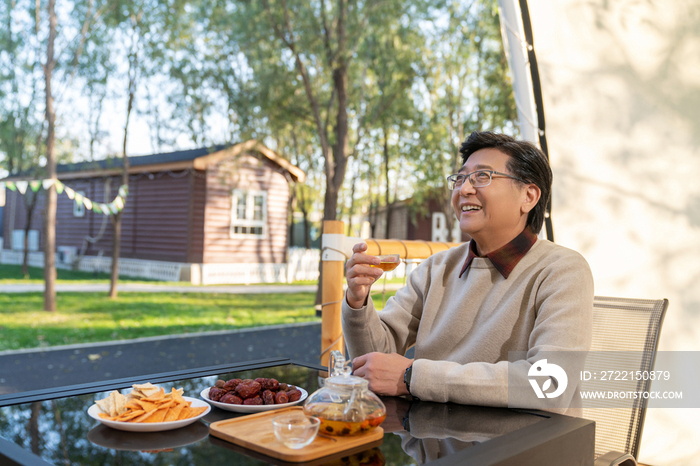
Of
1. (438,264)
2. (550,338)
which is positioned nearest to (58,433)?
(550,338)

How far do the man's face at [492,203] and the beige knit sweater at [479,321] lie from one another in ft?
0.36

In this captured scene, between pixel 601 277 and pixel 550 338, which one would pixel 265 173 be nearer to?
pixel 601 277

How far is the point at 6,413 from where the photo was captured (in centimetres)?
139

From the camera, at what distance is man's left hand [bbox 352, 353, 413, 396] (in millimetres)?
1710

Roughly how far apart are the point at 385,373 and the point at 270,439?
587 millimetres

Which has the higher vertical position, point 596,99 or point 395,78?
point 395,78

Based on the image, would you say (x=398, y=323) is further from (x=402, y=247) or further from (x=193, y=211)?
(x=193, y=211)

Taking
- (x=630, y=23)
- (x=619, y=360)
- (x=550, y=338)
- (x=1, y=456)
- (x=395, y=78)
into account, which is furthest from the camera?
(x=395, y=78)

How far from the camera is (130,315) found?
9.46 meters

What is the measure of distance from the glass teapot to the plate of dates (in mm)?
269

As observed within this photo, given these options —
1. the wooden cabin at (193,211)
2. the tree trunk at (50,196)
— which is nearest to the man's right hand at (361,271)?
the tree trunk at (50,196)

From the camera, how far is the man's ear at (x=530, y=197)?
2.08 meters

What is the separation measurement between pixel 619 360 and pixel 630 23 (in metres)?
1.80

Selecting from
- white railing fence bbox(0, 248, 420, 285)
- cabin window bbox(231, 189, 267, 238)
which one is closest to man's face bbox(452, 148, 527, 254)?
white railing fence bbox(0, 248, 420, 285)
